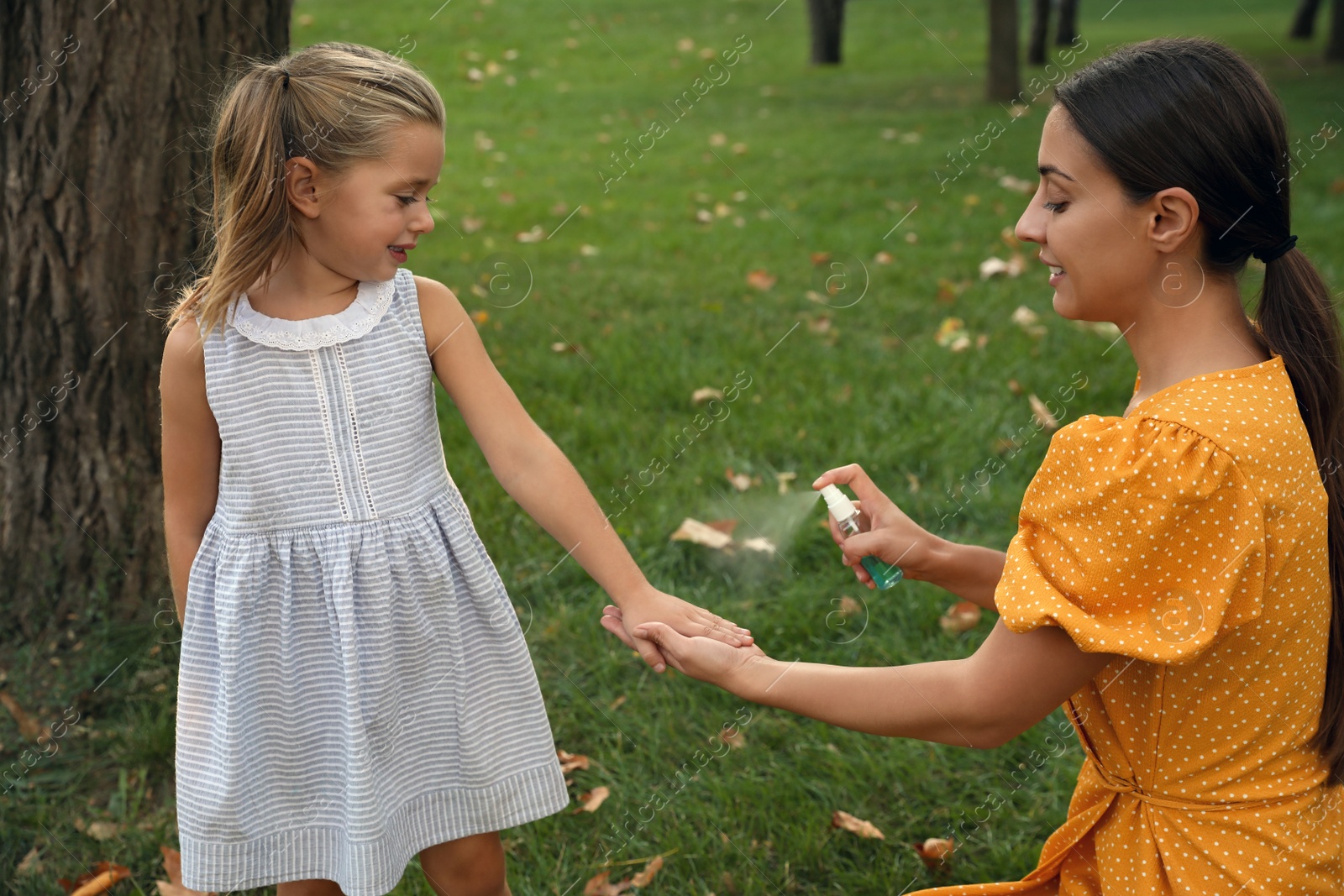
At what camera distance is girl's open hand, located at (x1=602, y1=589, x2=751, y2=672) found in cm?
194

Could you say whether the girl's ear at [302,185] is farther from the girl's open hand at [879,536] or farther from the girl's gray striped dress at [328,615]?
the girl's open hand at [879,536]

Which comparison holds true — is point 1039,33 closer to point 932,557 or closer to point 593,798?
point 593,798

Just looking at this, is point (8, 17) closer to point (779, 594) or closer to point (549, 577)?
point (549, 577)

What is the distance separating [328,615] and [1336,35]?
51.8 ft

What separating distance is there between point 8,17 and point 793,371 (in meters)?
2.79

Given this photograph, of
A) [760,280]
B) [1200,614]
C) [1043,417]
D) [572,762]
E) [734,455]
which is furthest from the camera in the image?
[760,280]

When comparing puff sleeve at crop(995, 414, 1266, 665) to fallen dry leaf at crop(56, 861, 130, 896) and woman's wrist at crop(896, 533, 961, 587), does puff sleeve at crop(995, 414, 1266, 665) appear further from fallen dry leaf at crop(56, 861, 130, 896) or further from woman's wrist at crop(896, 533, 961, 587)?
fallen dry leaf at crop(56, 861, 130, 896)

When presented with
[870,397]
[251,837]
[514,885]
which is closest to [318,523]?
[251,837]

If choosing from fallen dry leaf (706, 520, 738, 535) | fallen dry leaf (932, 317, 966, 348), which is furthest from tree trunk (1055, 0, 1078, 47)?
fallen dry leaf (706, 520, 738, 535)

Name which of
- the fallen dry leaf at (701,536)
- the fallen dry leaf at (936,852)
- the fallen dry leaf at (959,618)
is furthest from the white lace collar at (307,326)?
the fallen dry leaf at (959,618)

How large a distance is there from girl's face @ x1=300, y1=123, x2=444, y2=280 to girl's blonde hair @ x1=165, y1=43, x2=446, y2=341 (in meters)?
0.02

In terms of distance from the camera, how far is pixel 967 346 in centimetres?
473

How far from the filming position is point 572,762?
2.73m

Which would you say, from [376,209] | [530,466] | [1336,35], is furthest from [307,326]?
[1336,35]
